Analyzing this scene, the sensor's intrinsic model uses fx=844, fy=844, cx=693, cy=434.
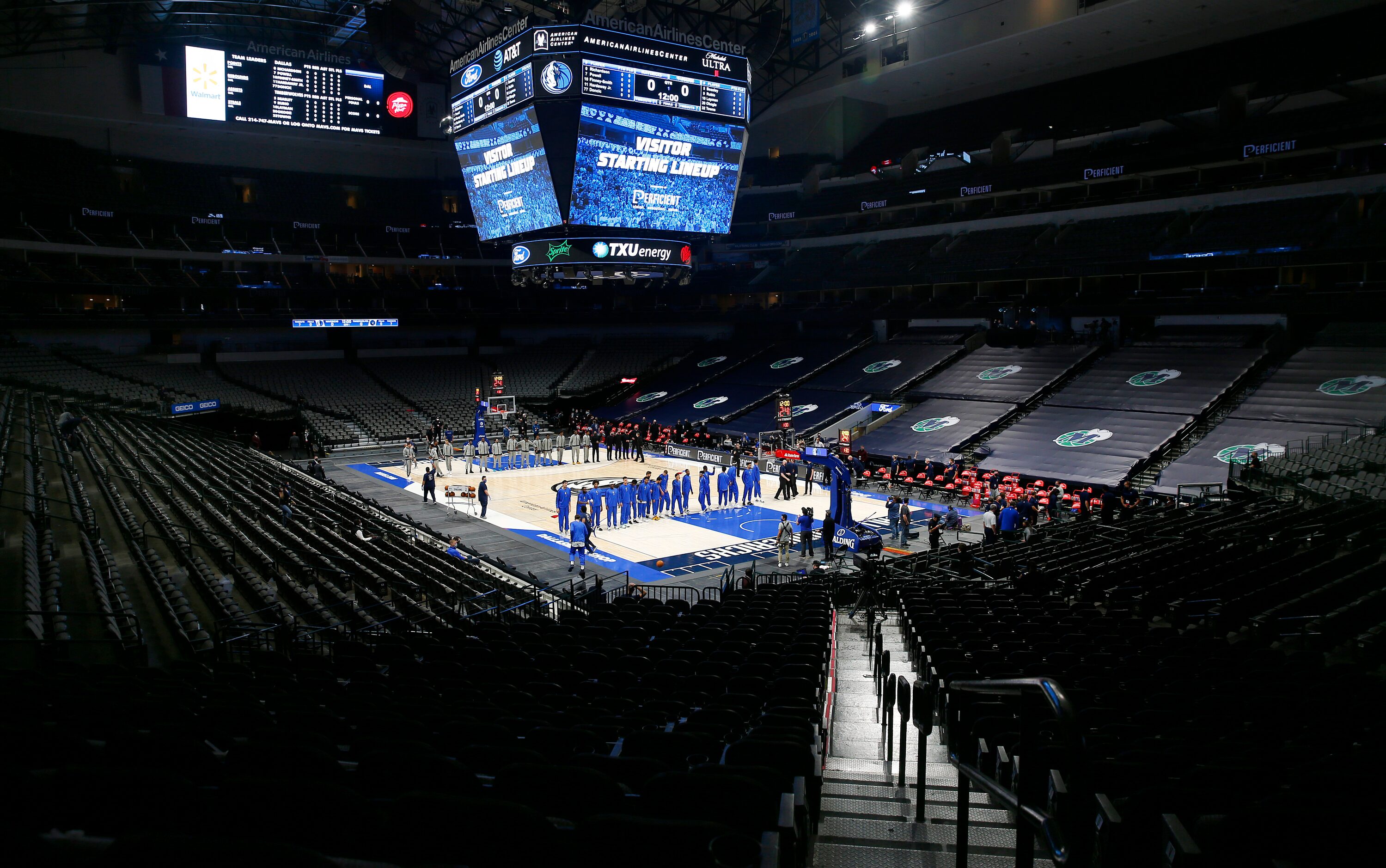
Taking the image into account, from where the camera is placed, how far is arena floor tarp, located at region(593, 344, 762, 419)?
45.9 meters

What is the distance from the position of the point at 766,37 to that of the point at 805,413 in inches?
853

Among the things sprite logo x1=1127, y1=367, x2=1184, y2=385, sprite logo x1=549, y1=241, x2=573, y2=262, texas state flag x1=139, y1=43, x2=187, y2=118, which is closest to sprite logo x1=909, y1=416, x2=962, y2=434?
sprite logo x1=1127, y1=367, x2=1184, y2=385

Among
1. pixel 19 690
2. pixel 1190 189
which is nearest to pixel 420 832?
pixel 19 690

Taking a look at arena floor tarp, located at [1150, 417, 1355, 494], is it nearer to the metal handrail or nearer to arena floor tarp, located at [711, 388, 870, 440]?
arena floor tarp, located at [711, 388, 870, 440]

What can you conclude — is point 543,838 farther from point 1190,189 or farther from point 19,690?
point 1190,189

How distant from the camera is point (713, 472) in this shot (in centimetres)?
3272

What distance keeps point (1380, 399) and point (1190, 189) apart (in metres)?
14.6

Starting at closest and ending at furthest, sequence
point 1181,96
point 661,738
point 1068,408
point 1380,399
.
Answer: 1. point 661,738
2. point 1380,399
3. point 1068,408
4. point 1181,96

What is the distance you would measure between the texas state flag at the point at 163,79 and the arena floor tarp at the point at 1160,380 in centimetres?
4535

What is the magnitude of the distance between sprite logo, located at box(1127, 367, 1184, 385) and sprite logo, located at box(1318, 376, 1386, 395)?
4706 millimetres

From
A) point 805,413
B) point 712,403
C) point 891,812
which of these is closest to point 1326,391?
point 805,413

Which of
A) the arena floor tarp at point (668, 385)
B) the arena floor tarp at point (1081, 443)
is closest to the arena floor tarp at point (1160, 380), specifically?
the arena floor tarp at point (1081, 443)

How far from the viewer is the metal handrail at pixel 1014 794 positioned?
272 centimetres

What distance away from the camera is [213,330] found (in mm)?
45969
